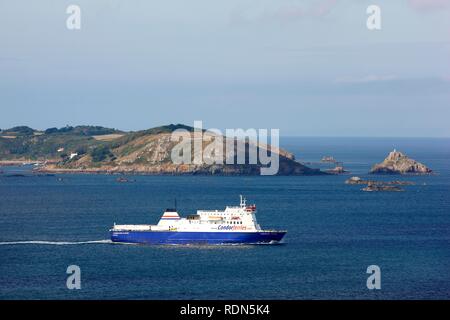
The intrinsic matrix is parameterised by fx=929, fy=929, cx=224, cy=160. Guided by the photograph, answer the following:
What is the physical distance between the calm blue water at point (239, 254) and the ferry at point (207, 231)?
66.8 inches

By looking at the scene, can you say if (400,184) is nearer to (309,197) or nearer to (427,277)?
(309,197)

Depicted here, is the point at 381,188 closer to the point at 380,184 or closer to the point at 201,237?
the point at 380,184

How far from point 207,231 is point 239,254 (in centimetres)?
710

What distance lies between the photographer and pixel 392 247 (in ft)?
332

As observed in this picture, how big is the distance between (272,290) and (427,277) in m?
15.7

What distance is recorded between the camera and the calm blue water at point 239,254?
76.4 meters

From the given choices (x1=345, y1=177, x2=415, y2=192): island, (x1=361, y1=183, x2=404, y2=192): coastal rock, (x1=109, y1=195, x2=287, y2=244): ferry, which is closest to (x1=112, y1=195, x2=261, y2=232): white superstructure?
(x1=109, y1=195, x2=287, y2=244): ferry

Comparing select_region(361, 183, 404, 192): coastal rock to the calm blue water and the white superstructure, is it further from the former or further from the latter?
the white superstructure

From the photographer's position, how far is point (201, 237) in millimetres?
99188

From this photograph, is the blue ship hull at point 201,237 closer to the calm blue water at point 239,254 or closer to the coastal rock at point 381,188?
the calm blue water at point 239,254

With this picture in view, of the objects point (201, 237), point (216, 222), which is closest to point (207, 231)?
point (201, 237)

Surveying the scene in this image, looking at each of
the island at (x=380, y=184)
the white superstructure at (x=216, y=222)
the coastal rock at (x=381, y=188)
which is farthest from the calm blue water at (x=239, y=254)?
the island at (x=380, y=184)

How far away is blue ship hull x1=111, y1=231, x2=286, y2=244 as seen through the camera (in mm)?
98875
